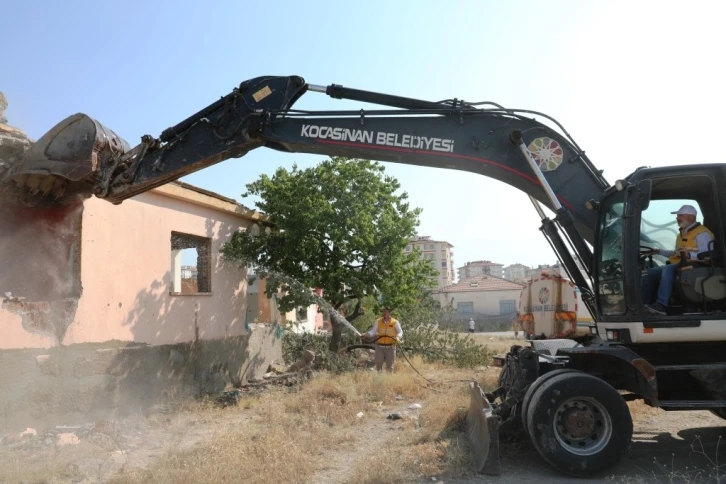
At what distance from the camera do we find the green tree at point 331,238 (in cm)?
1250

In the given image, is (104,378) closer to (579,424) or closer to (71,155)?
(71,155)

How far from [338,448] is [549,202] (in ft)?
12.4

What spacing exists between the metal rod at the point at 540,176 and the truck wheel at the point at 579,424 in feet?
6.29

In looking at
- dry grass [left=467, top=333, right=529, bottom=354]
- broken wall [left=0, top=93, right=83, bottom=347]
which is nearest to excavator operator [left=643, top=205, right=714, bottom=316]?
broken wall [left=0, top=93, right=83, bottom=347]

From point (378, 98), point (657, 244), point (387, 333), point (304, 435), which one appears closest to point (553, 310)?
point (387, 333)

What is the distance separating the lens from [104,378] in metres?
8.62

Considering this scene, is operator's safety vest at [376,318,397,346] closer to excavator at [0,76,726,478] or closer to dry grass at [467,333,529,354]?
excavator at [0,76,726,478]

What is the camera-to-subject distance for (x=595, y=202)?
6.50m

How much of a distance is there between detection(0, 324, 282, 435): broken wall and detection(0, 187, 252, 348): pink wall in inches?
8.2

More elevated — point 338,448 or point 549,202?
point 549,202

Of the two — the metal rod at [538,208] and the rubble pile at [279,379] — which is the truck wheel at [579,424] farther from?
the rubble pile at [279,379]

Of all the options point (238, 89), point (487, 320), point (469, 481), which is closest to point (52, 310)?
point (238, 89)

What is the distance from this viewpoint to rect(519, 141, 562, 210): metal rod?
6.45 metres

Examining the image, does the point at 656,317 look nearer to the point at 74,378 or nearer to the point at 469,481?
the point at 469,481
